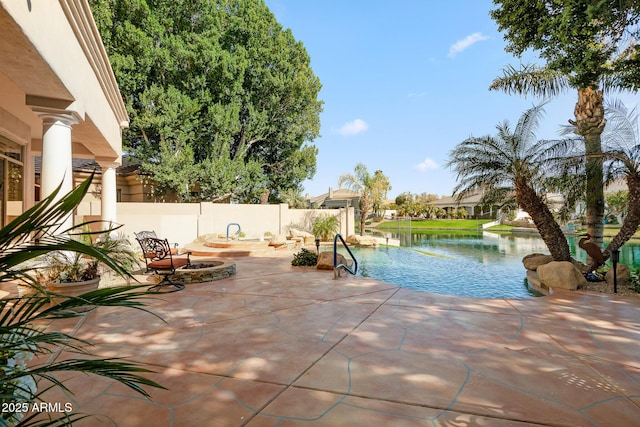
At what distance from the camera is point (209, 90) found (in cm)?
1942

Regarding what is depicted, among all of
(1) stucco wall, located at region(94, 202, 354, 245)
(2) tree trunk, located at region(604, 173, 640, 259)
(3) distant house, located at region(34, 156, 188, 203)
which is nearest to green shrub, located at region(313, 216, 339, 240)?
(1) stucco wall, located at region(94, 202, 354, 245)

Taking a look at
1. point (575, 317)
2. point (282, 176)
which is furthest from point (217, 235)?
point (575, 317)

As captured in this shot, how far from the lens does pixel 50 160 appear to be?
17.6 feet

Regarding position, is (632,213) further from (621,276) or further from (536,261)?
(536,261)

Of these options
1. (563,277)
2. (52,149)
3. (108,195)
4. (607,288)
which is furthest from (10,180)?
(607,288)

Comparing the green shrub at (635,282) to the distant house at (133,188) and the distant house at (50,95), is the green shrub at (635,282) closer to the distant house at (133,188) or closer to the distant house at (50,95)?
the distant house at (50,95)

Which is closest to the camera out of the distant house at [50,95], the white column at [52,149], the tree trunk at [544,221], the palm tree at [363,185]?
the distant house at [50,95]

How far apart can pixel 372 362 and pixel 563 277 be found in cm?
567

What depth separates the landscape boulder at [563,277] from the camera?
6.55 metres

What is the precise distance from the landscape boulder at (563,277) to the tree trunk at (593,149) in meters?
2.96

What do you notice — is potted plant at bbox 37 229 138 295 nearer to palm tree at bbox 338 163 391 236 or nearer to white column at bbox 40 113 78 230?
white column at bbox 40 113 78 230

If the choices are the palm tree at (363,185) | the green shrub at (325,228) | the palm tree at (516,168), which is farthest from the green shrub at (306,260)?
the palm tree at (363,185)

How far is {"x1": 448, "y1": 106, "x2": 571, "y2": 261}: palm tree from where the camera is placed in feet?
29.4

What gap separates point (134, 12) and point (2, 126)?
46.1 ft
